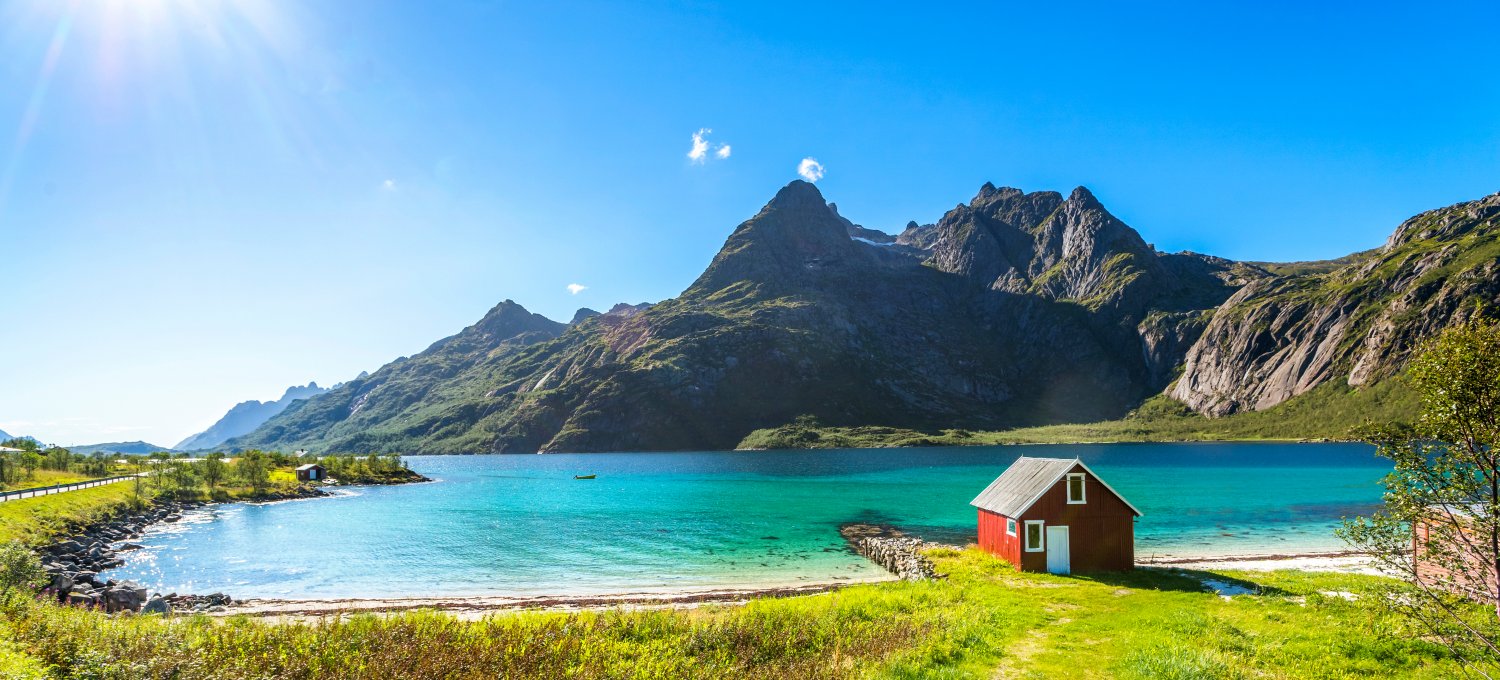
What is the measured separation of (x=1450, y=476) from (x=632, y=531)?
217 feet

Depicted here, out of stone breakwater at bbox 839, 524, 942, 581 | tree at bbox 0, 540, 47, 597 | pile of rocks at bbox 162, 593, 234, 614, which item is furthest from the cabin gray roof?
tree at bbox 0, 540, 47, 597

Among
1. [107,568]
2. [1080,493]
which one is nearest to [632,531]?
[107,568]

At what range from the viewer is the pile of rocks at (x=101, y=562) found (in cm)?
3575

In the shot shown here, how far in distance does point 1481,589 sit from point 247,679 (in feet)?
77.6

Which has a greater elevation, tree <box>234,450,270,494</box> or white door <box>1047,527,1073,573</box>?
white door <box>1047,527,1073,573</box>

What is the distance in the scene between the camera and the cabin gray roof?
38125 millimetres

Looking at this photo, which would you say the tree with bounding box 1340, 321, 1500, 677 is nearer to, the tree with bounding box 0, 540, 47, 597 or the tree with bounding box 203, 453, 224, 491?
the tree with bounding box 0, 540, 47, 597

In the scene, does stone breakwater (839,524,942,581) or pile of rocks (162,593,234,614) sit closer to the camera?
pile of rocks (162,593,234,614)

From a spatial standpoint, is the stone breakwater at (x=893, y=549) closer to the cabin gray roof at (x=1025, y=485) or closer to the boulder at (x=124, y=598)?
the cabin gray roof at (x=1025, y=485)

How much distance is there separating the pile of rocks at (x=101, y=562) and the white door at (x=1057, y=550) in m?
48.4

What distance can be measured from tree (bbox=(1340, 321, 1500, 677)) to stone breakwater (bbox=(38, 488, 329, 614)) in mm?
43697

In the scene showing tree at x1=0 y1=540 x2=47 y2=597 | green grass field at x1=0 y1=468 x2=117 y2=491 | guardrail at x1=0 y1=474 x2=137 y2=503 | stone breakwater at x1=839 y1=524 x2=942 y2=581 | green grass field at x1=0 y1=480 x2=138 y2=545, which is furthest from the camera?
green grass field at x1=0 y1=468 x2=117 y2=491

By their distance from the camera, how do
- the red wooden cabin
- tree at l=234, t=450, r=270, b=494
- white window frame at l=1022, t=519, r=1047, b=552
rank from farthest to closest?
tree at l=234, t=450, r=270, b=494 → white window frame at l=1022, t=519, r=1047, b=552 → the red wooden cabin


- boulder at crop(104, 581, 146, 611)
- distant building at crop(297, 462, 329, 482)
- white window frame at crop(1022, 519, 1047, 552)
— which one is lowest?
distant building at crop(297, 462, 329, 482)
